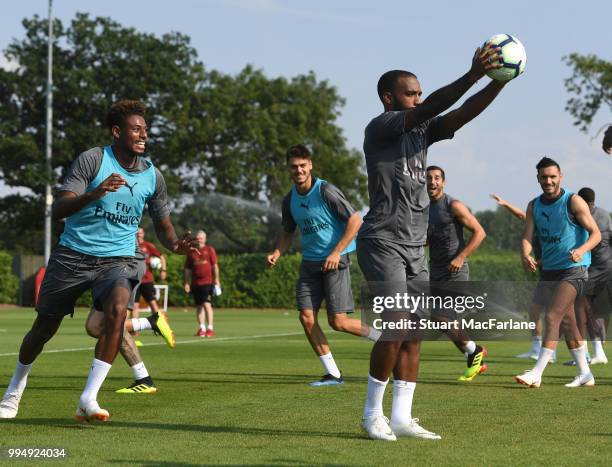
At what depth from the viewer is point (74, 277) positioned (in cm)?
791

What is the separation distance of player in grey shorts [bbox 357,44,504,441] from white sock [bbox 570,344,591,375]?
427cm

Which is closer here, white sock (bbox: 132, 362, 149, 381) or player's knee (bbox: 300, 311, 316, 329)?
white sock (bbox: 132, 362, 149, 381)

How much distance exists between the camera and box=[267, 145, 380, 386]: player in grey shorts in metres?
11.1

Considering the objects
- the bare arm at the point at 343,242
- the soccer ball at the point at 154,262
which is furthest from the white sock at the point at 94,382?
the soccer ball at the point at 154,262

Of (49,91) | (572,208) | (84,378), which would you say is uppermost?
(49,91)

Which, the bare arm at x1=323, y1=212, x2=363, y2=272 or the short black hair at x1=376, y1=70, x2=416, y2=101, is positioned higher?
the short black hair at x1=376, y1=70, x2=416, y2=101

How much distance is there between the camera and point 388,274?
7.10m

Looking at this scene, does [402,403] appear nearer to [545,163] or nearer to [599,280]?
[545,163]

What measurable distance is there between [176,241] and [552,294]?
14.1 feet

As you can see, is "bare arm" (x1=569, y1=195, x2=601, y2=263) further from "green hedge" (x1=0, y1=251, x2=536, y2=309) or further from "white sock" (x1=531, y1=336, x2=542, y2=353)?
"green hedge" (x1=0, y1=251, x2=536, y2=309)

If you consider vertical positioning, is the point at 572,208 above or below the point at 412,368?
above

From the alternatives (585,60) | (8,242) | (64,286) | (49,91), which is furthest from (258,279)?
(64,286)

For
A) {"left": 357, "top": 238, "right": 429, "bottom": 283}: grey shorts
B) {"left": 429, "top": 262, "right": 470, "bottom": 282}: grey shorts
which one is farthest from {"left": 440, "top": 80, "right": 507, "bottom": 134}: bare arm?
{"left": 429, "top": 262, "right": 470, "bottom": 282}: grey shorts

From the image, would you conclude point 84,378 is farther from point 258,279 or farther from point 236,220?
point 236,220
